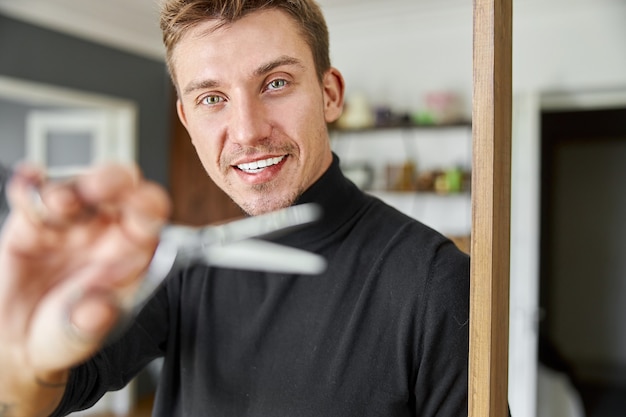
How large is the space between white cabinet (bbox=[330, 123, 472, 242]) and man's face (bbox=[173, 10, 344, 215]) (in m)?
1.51

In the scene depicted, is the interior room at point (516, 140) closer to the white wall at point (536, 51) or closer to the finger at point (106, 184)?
the white wall at point (536, 51)

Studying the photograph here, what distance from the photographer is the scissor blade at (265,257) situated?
0.35m

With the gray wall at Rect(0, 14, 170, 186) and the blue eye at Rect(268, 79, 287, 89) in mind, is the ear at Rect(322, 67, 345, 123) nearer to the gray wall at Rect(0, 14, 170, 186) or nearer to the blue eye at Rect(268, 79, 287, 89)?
the blue eye at Rect(268, 79, 287, 89)

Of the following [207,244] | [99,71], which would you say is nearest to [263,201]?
[207,244]

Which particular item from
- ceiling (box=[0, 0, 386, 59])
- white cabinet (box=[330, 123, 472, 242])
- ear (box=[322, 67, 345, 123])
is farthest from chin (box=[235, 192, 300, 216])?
white cabinet (box=[330, 123, 472, 242])

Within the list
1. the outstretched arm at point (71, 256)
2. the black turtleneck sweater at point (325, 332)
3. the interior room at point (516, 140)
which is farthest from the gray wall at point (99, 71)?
the outstretched arm at point (71, 256)

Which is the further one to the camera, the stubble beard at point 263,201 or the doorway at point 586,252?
the doorway at point 586,252

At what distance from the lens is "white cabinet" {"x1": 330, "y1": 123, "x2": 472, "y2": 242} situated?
1.96 meters

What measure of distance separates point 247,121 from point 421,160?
1682 millimetres

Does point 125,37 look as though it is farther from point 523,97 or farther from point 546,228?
point 546,228

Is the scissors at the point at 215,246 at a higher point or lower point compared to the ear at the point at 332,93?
lower

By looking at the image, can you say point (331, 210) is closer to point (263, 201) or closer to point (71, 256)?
point (263, 201)

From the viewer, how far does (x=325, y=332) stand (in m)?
0.50

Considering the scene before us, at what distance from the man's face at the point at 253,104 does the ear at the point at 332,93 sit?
1.4 inches
